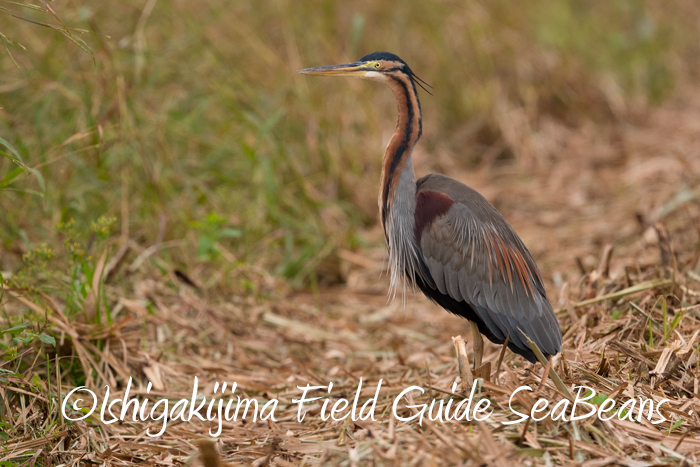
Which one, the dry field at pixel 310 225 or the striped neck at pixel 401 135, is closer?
the dry field at pixel 310 225

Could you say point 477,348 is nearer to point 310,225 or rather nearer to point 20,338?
point 20,338

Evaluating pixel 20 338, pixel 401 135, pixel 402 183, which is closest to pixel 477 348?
pixel 402 183

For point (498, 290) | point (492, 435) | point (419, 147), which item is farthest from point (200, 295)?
point (419, 147)

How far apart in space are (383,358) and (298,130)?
8.60 feet

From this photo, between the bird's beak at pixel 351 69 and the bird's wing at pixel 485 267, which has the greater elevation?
the bird's beak at pixel 351 69

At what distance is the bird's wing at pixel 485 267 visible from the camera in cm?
332

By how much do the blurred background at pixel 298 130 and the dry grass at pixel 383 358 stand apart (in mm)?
156

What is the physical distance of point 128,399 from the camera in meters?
3.33

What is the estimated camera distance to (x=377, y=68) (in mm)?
3430

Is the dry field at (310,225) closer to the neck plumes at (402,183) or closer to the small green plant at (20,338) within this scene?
the small green plant at (20,338)

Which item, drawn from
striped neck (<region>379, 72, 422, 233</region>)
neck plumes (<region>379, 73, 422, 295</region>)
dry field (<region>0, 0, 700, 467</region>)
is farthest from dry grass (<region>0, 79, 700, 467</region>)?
striped neck (<region>379, 72, 422, 233</region>)

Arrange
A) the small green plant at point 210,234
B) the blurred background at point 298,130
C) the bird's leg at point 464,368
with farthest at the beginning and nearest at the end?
the blurred background at point 298,130 → the small green plant at point 210,234 → the bird's leg at point 464,368

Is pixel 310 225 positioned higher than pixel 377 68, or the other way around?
pixel 377 68

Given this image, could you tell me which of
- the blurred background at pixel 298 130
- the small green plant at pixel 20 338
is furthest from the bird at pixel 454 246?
the small green plant at pixel 20 338
